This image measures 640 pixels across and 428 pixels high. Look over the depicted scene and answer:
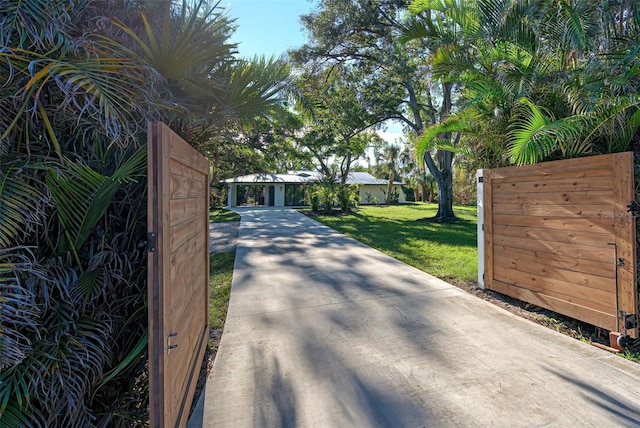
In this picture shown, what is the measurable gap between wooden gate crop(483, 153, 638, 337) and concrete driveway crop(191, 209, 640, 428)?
0.50 meters

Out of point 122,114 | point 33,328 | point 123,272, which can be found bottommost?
point 33,328

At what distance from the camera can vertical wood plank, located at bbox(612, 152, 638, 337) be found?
297 centimetres

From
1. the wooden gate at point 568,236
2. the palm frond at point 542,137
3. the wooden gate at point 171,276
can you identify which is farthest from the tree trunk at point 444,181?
the wooden gate at point 171,276

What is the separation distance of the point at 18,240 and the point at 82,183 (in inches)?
15.0

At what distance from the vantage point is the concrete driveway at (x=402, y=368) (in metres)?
2.21

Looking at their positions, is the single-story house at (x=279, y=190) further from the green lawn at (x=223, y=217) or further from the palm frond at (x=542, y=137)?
the palm frond at (x=542, y=137)

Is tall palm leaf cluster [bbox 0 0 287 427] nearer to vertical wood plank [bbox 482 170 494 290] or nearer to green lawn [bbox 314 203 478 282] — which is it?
vertical wood plank [bbox 482 170 494 290]

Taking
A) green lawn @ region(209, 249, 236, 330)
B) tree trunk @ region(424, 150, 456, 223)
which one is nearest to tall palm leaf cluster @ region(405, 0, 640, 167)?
green lawn @ region(209, 249, 236, 330)

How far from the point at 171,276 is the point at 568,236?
4205 millimetres

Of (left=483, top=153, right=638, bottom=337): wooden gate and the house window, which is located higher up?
the house window

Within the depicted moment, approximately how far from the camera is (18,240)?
1454 mm

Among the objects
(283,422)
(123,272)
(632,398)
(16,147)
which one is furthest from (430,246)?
(16,147)

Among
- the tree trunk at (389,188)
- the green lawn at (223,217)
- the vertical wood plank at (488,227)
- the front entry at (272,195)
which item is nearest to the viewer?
the vertical wood plank at (488,227)

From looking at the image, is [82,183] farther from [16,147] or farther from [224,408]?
[224,408]
